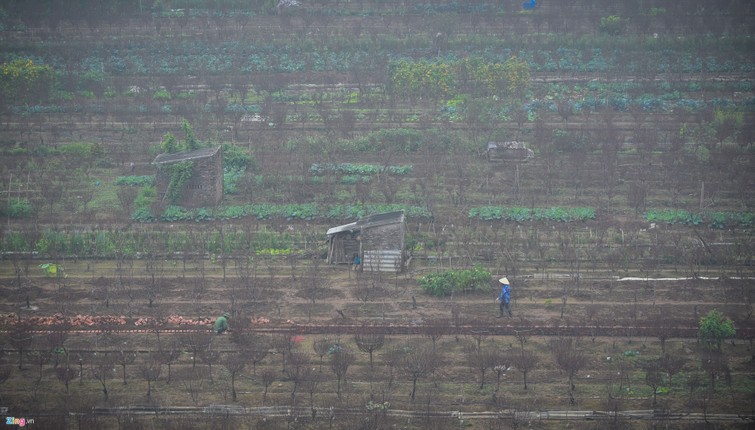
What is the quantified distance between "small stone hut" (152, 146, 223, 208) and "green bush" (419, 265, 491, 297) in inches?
320

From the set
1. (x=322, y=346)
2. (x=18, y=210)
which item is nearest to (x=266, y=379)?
(x=322, y=346)

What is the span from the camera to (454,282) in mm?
23344

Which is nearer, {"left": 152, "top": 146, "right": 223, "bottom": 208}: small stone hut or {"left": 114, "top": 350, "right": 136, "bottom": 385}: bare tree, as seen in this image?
{"left": 114, "top": 350, "right": 136, "bottom": 385}: bare tree

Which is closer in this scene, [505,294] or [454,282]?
[505,294]

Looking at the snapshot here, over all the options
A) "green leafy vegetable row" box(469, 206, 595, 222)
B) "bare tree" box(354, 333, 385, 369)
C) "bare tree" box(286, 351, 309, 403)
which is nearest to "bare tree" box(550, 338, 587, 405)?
"bare tree" box(354, 333, 385, 369)

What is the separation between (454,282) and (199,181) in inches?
353

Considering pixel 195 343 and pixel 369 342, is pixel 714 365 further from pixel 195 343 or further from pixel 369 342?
pixel 195 343

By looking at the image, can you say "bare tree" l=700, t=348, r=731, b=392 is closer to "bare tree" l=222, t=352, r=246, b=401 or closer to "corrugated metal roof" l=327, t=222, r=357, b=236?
"bare tree" l=222, t=352, r=246, b=401

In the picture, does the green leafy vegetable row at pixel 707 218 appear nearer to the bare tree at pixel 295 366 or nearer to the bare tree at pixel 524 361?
the bare tree at pixel 524 361

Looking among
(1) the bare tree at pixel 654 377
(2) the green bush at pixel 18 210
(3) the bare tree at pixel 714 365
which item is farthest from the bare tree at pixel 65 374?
(3) the bare tree at pixel 714 365

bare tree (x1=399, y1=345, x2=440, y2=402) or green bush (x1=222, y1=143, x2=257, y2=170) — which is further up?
green bush (x1=222, y1=143, x2=257, y2=170)

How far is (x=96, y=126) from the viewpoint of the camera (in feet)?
118

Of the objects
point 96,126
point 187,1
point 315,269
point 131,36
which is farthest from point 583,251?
point 187,1

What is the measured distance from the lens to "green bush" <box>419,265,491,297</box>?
23.2 m
